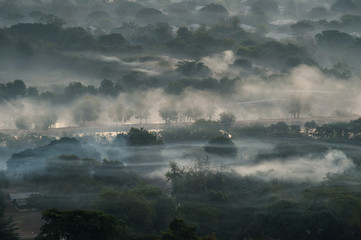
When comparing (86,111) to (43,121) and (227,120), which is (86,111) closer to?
(43,121)

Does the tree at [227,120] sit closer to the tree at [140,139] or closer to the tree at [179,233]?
the tree at [140,139]

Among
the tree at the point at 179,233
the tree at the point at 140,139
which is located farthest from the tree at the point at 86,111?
the tree at the point at 179,233

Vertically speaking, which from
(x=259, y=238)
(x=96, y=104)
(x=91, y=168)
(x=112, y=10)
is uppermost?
(x=112, y=10)

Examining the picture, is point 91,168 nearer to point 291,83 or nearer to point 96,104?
point 96,104

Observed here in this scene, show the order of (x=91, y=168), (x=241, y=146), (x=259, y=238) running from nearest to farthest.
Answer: (x=259, y=238)
(x=91, y=168)
(x=241, y=146)

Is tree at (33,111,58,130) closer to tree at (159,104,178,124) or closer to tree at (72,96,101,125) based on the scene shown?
tree at (72,96,101,125)

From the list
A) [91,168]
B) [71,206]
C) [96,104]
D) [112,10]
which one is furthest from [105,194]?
[112,10]
